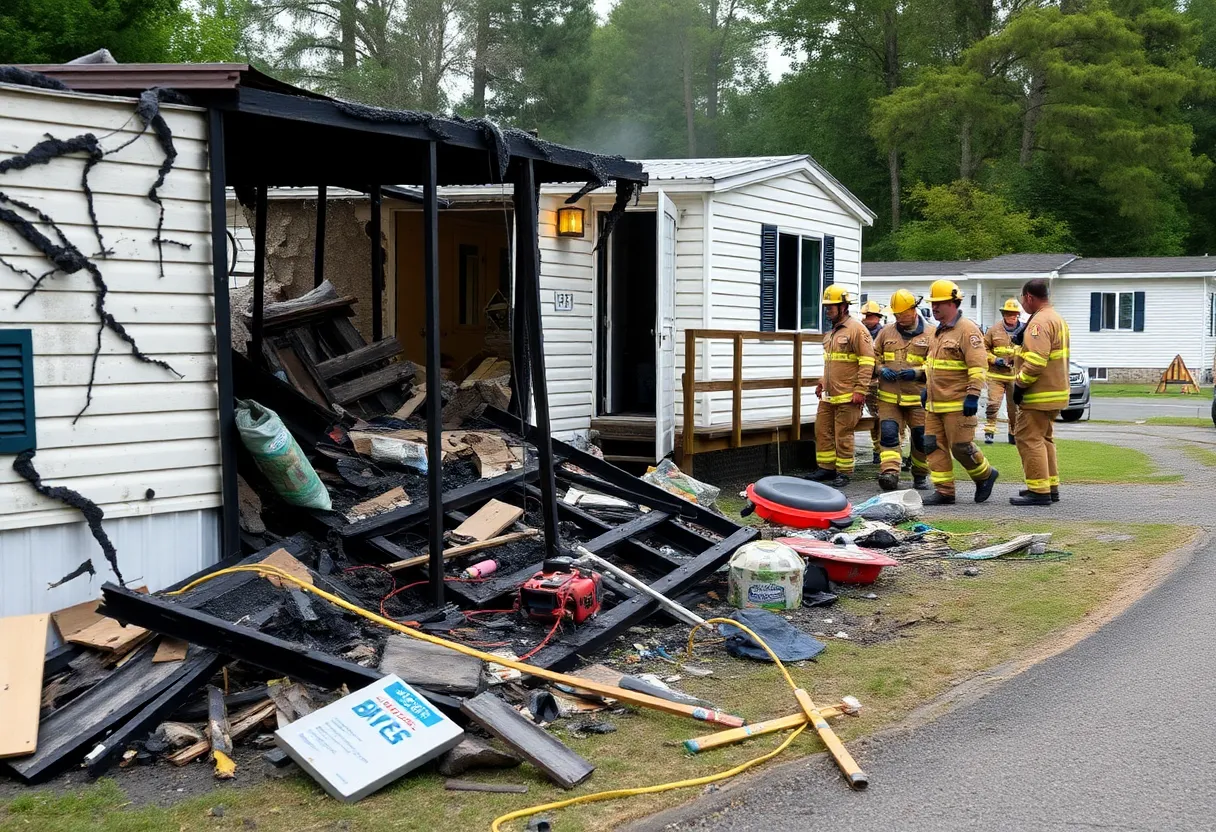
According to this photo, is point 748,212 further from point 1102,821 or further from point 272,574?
point 1102,821

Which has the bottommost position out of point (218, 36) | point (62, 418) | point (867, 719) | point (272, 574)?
point (867, 719)

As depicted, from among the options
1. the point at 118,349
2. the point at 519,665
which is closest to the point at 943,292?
the point at 519,665

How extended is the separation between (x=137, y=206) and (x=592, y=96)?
3540 centimetres

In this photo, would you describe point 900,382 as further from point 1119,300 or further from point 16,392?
point 1119,300

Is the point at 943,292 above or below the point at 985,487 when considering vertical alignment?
above

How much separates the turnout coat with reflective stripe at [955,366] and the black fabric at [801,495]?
2.82m

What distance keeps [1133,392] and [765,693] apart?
3165 cm

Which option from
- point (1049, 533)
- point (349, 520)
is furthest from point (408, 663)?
point (1049, 533)

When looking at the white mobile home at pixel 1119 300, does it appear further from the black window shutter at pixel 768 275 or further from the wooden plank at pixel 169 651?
the wooden plank at pixel 169 651

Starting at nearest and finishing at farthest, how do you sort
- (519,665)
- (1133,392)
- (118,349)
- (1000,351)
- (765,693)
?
(519,665) → (118,349) → (765,693) → (1000,351) → (1133,392)

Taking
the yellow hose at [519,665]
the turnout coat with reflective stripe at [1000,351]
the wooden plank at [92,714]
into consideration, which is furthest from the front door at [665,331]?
the wooden plank at [92,714]

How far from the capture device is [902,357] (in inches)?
506

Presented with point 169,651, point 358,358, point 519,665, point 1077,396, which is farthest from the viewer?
point 1077,396

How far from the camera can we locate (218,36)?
1013 inches
